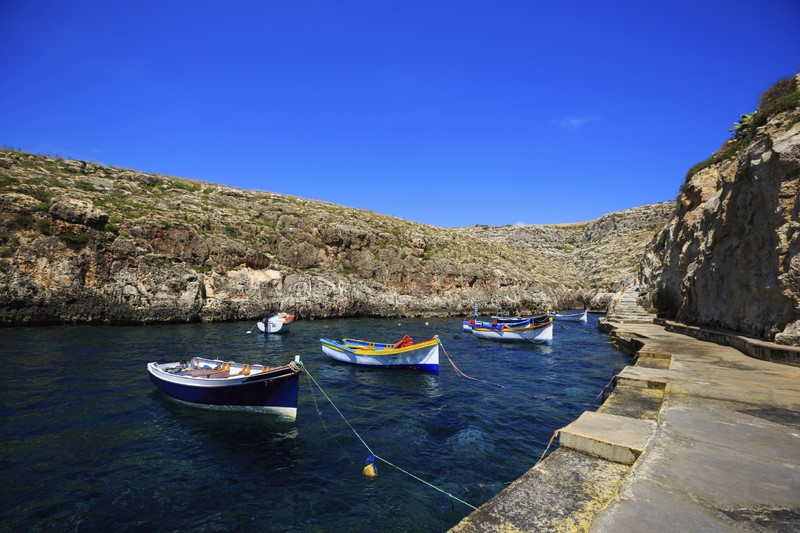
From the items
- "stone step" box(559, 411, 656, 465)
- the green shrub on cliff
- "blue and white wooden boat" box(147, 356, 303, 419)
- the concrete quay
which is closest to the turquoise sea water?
"blue and white wooden boat" box(147, 356, 303, 419)

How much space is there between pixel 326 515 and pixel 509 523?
462cm

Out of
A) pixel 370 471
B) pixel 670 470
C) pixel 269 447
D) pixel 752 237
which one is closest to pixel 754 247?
pixel 752 237

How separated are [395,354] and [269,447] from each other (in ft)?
33.7

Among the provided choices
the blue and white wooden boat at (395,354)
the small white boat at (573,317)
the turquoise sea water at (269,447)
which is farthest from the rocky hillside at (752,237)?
the small white boat at (573,317)

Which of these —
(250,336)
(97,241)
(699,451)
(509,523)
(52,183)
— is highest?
(52,183)

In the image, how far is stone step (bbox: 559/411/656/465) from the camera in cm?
571

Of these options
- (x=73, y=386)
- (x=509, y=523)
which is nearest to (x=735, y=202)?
(x=509, y=523)

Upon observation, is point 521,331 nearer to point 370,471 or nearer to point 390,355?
point 390,355

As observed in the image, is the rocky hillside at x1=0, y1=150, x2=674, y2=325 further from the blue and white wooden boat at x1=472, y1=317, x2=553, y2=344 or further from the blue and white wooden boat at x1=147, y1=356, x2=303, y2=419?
the blue and white wooden boat at x1=147, y1=356, x2=303, y2=419

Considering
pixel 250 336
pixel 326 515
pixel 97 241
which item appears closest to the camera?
pixel 326 515

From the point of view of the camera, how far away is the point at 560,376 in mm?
18719

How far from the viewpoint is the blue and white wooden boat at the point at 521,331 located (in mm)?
29266

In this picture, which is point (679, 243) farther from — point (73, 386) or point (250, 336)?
point (73, 386)

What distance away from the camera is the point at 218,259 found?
43562 mm
